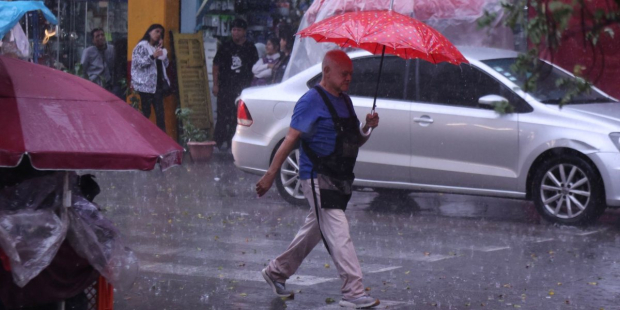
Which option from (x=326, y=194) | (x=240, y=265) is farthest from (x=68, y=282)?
(x=240, y=265)

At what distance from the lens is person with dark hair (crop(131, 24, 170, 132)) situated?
17.3 m

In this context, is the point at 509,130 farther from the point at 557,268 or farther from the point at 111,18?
the point at 111,18

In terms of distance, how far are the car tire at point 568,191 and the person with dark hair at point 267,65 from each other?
7.36 metres

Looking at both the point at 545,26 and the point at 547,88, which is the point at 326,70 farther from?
the point at 547,88

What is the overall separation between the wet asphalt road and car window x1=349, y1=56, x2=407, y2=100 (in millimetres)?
1315

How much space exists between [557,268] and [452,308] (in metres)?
1.87

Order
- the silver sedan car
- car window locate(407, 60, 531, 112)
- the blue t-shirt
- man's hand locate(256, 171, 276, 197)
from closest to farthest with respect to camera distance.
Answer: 1. man's hand locate(256, 171, 276, 197)
2. the blue t-shirt
3. the silver sedan car
4. car window locate(407, 60, 531, 112)

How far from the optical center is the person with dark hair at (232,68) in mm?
18094

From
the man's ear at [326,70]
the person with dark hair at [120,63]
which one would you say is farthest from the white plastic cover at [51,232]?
the person with dark hair at [120,63]

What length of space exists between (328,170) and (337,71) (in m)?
0.67

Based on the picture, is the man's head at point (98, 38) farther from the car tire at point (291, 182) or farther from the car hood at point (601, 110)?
the car hood at point (601, 110)

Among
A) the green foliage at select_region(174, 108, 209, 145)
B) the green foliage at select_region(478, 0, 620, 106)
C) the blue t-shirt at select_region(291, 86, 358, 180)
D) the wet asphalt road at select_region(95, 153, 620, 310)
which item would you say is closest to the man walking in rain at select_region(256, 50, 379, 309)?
the blue t-shirt at select_region(291, 86, 358, 180)

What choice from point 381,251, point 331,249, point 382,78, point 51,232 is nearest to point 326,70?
point 331,249

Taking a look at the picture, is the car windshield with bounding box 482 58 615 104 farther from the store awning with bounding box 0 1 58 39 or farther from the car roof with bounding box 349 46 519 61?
the store awning with bounding box 0 1 58 39
